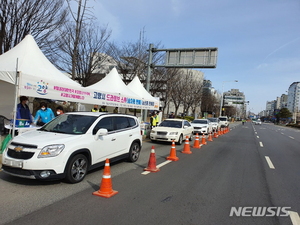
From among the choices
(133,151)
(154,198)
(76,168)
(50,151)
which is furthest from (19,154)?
(133,151)

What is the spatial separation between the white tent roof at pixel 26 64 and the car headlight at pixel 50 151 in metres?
3.65

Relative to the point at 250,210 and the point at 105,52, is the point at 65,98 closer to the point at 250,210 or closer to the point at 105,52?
the point at 250,210

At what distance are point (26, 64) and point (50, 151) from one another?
4808 millimetres

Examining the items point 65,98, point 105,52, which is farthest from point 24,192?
point 105,52

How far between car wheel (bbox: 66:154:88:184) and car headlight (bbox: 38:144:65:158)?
0.37 meters

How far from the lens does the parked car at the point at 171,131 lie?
12.6m

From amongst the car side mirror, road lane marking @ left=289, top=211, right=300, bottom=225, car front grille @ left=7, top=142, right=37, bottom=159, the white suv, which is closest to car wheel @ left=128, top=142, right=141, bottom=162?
the white suv

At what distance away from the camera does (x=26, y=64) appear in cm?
815

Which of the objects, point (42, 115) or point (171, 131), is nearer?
point (42, 115)

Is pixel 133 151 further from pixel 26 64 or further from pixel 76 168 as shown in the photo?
pixel 26 64

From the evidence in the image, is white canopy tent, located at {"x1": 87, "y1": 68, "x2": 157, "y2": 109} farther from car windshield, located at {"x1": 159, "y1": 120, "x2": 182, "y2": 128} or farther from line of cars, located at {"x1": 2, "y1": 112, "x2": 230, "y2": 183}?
line of cars, located at {"x1": 2, "y1": 112, "x2": 230, "y2": 183}

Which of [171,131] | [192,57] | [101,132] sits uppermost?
[192,57]

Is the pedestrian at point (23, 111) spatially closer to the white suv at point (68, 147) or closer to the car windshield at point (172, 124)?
the white suv at point (68, 147)

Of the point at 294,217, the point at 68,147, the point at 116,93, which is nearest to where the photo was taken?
the point at 294,217
